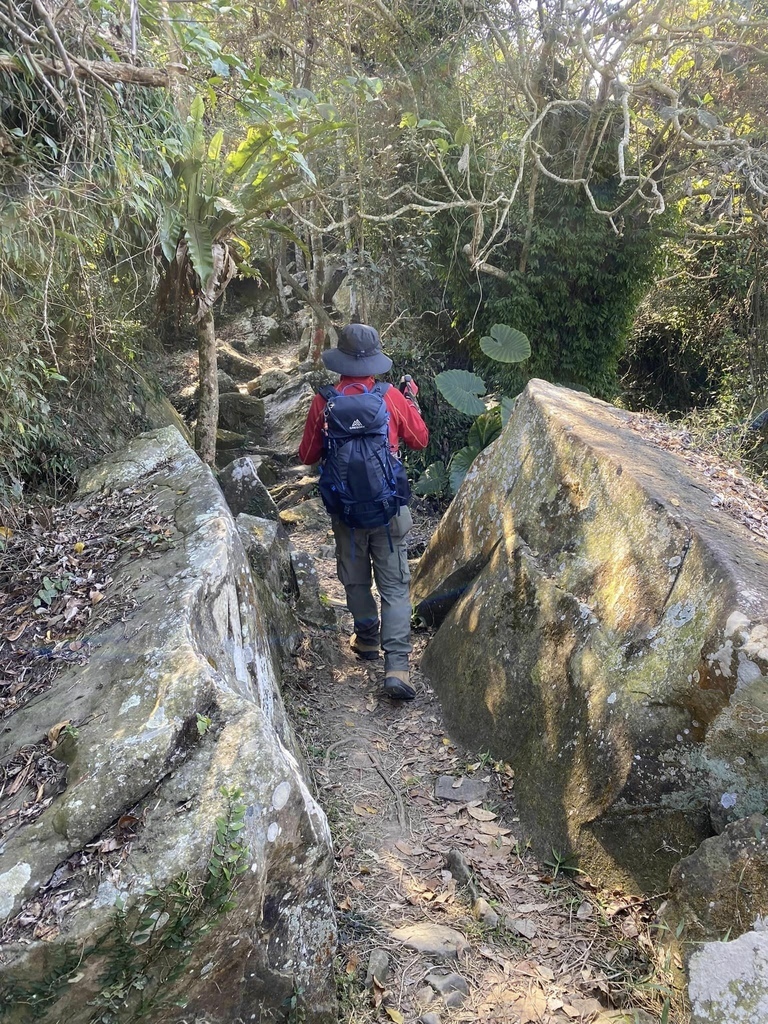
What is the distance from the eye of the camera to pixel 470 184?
8836mm

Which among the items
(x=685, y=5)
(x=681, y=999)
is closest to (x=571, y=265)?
(x=685, y=5)

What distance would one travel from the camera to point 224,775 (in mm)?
2039

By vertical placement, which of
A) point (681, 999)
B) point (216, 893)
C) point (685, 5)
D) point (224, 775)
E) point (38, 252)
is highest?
point (685, 5)

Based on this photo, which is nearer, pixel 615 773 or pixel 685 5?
pixel 615 773

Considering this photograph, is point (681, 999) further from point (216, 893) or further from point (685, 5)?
point (685, 5)

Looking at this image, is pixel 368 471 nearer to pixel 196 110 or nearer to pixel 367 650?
pixel 367 650

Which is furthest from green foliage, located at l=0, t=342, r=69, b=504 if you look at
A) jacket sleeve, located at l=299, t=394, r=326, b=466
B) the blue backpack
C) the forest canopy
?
the blue backpack

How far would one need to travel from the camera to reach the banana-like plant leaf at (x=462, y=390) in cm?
830

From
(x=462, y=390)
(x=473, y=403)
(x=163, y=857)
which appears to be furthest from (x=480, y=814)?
(x=462, y=390)

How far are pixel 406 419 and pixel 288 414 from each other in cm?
580

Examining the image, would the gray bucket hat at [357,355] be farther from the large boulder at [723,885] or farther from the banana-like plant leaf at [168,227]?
the large boulder at [723,885]

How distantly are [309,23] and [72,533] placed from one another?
7991 millimetres

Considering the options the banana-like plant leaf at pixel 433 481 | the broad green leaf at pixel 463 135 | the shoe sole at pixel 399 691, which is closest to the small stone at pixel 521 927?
the shoe sole at pixel 399 691

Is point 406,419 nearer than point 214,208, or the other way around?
point 406,419
